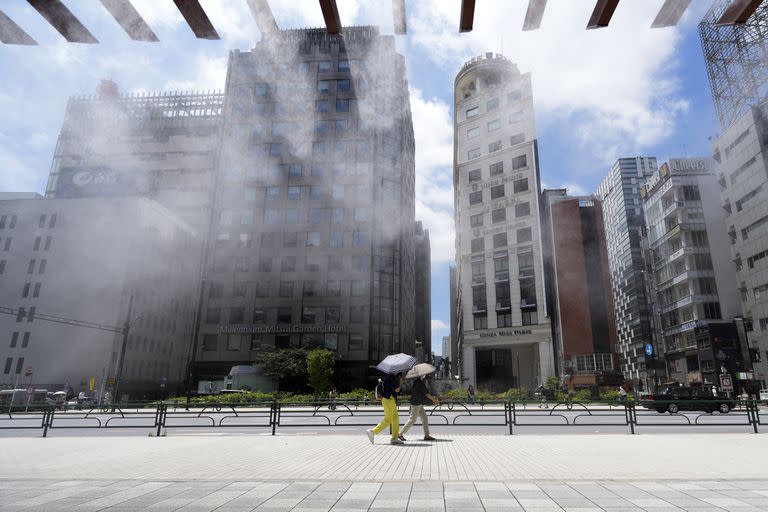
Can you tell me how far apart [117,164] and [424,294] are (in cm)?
6546

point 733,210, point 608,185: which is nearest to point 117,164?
point 733,210

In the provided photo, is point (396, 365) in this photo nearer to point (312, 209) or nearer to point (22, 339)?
point (312, 209)

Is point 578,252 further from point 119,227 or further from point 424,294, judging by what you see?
point 424,294

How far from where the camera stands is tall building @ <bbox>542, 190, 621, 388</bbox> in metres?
36.7

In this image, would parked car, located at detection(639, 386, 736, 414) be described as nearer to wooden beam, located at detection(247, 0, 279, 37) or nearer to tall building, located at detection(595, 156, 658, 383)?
wooden beam, located at detection(247, 0, 279, 37)

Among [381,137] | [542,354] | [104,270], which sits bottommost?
[542,354]

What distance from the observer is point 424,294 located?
100125mm

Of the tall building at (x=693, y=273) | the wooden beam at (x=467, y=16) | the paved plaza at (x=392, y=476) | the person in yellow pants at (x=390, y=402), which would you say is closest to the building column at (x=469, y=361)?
the tall building at (x=693, y=273)

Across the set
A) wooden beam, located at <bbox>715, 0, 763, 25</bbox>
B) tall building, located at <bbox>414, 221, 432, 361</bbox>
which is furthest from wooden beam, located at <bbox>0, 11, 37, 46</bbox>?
tall building, located at <bbox>414, 221, 432, 361</bbox>

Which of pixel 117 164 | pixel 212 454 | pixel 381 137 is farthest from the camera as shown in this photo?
pixel 117 164

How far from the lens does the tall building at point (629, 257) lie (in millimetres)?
71562

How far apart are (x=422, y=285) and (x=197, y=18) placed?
95920mm

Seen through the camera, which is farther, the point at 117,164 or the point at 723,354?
the point at 117,164

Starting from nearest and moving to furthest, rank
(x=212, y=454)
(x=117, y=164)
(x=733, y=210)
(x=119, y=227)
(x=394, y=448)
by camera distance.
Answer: (x=212, y=454) → (x=394, y=448) → (x=733, y=210) → (x=119, y=227) → (x=117, y=164)
